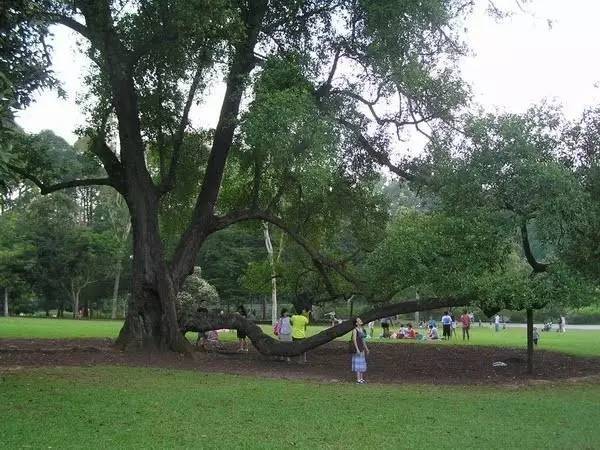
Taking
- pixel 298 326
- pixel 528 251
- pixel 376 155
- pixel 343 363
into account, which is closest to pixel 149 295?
pixel 298 326

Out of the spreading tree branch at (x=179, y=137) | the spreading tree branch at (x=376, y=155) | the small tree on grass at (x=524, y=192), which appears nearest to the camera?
the small tree on grass at (x=524, y=192)

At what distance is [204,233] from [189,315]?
2383 millimetres

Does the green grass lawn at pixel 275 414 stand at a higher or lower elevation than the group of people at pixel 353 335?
lower

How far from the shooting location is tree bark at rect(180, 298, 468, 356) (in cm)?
1602

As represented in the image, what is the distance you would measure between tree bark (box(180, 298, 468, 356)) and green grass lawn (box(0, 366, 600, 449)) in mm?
2833

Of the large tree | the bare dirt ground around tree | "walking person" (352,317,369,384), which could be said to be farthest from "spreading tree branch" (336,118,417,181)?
the bare dirt ground around tree

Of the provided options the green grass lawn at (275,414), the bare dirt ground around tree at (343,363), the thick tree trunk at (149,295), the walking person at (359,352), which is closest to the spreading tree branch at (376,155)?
the walking person at (359,352)

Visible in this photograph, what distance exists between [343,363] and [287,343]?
2077 millimetres

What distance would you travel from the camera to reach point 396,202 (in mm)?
68562

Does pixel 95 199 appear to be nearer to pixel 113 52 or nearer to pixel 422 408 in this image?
pixel 113 52

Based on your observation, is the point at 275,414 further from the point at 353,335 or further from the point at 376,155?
the point at 376,155

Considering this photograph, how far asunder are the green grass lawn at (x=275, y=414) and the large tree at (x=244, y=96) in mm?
4449

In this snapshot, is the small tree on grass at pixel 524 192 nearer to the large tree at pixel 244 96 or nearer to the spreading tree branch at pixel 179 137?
the large tree at pixel 244 96

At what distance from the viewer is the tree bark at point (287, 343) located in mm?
16016
